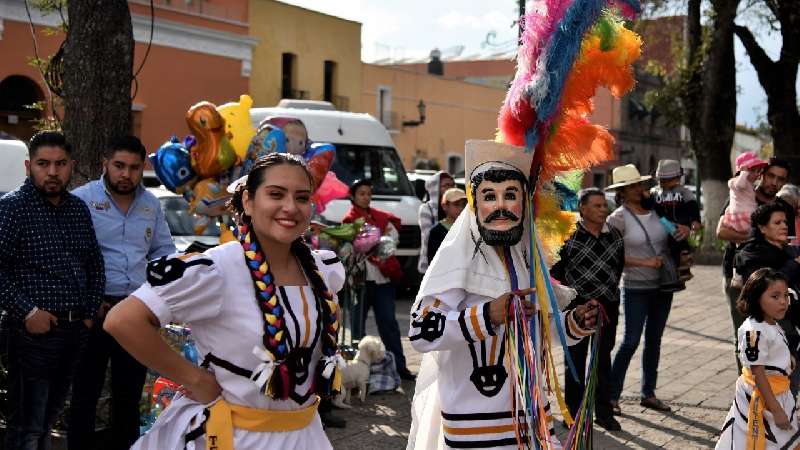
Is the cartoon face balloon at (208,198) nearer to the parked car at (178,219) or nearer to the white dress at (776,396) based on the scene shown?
the white dress at (776,396)

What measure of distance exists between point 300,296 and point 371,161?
1123 centimetres

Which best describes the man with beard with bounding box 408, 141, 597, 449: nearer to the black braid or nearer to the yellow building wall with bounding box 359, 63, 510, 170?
the black braid

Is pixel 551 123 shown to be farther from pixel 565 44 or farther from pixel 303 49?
pixel 303 49

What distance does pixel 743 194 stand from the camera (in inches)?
299

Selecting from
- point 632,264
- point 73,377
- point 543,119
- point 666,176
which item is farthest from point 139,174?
point 666,176

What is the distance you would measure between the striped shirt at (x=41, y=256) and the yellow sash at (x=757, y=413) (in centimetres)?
358

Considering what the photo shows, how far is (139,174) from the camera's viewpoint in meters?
5.71

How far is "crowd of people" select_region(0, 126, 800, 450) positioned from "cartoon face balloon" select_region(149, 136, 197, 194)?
0.86m

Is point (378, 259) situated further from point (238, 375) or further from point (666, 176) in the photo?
point (238, 375)

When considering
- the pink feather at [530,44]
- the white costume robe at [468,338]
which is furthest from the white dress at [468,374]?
the pink feather at [530,44]

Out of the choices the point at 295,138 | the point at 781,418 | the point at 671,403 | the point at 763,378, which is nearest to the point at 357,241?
the point at 295,138

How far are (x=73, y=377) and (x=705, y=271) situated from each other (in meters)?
15.5

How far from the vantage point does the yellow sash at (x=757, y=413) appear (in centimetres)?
536

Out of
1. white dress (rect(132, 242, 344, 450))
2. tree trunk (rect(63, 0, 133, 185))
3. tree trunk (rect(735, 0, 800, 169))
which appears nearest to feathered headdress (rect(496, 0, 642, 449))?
white dress (rect(132, 242, 344, 450))
